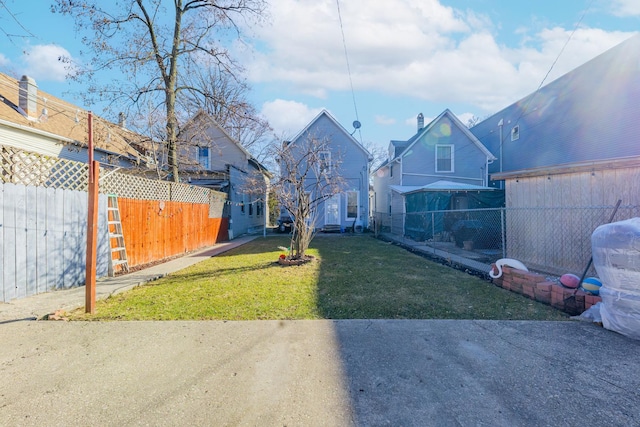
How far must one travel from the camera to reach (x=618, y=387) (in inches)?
104

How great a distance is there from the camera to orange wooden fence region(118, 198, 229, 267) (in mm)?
8148

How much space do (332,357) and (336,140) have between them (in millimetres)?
17112

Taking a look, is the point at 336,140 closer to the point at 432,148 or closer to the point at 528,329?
the point at 432,148

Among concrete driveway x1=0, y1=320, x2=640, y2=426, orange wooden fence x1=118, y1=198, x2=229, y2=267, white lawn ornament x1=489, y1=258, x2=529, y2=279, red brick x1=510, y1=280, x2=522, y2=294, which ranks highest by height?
orange wooden fence x1=118, y1=198, x2=229, y2=267

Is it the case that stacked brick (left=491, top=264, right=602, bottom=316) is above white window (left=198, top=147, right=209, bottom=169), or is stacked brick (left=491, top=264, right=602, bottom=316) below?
below

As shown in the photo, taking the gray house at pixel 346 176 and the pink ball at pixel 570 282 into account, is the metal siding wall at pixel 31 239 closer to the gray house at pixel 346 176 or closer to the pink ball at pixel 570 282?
the pink ball at pixel 570 282

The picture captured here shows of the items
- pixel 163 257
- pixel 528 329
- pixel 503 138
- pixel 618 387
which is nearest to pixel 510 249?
pixel 528 329

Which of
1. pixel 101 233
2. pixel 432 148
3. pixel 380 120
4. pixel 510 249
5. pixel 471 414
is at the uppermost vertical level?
pixel 380 120

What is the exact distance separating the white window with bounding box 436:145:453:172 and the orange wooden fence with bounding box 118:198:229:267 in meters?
13.4

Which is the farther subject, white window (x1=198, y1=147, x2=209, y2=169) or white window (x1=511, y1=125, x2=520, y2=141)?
white window (x1=511, y1=125, x2=520, y2=141)

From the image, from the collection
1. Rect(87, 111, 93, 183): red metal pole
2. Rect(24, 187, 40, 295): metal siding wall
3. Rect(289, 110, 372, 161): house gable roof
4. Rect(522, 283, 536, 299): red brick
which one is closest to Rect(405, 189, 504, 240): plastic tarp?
Rect(289, 110, 372, 161): house gable roof

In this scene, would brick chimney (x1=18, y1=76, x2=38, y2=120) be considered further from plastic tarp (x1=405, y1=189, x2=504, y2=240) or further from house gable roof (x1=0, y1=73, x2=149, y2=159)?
plastic tarp (x1=405, y1=189, x2=504, y2=240)

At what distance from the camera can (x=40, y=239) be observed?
5465 mm

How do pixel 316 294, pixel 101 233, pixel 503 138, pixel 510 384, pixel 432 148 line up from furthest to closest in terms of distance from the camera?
pixel 503 138 < pixel 432 148 < pixel 101 233 < pixel 316 294 < pixel 510 384
